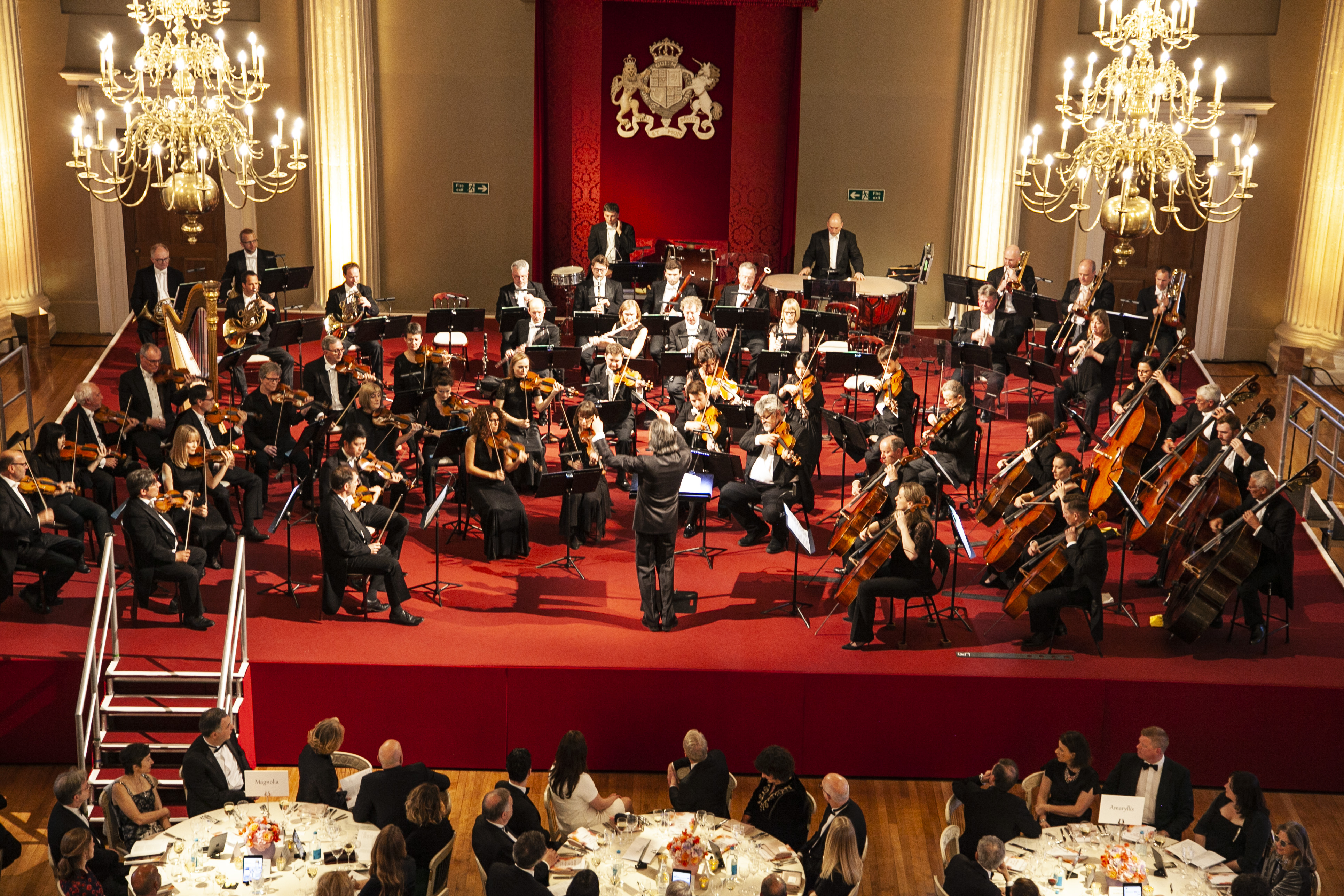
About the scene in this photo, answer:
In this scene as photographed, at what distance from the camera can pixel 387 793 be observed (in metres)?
6.31

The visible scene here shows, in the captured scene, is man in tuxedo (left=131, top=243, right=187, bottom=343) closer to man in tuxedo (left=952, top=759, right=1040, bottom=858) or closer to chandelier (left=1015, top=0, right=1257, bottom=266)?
chandelier (left=1015, top=0, right=1257, bottom=266)

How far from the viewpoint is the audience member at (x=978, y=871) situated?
5.56 meters

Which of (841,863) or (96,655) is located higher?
(96,655)

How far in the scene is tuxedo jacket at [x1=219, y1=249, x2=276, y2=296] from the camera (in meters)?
12.7

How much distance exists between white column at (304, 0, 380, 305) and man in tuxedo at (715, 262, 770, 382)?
465 cm

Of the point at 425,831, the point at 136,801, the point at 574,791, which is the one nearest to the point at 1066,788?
the point at 574,791

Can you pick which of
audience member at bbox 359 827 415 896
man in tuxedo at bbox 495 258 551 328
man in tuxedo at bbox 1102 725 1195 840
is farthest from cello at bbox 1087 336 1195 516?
audience member at bbox 359 827 415 896

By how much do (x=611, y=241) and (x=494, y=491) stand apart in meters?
5.16

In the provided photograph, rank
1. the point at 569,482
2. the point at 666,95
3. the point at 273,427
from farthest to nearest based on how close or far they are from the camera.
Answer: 1. the point at 666,95
2. the point at 273,427
3. the point at 569,482

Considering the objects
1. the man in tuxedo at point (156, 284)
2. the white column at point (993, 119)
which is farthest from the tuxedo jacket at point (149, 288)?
the white column at point (993, 119)

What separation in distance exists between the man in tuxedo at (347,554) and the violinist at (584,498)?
1.33 meters

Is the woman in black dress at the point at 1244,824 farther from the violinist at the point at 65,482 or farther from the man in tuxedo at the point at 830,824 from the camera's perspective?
the violinist at the point at 65,482

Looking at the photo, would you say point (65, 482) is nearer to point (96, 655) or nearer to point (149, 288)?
point (96, 655)

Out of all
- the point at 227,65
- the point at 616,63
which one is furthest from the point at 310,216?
the point at 227,65
